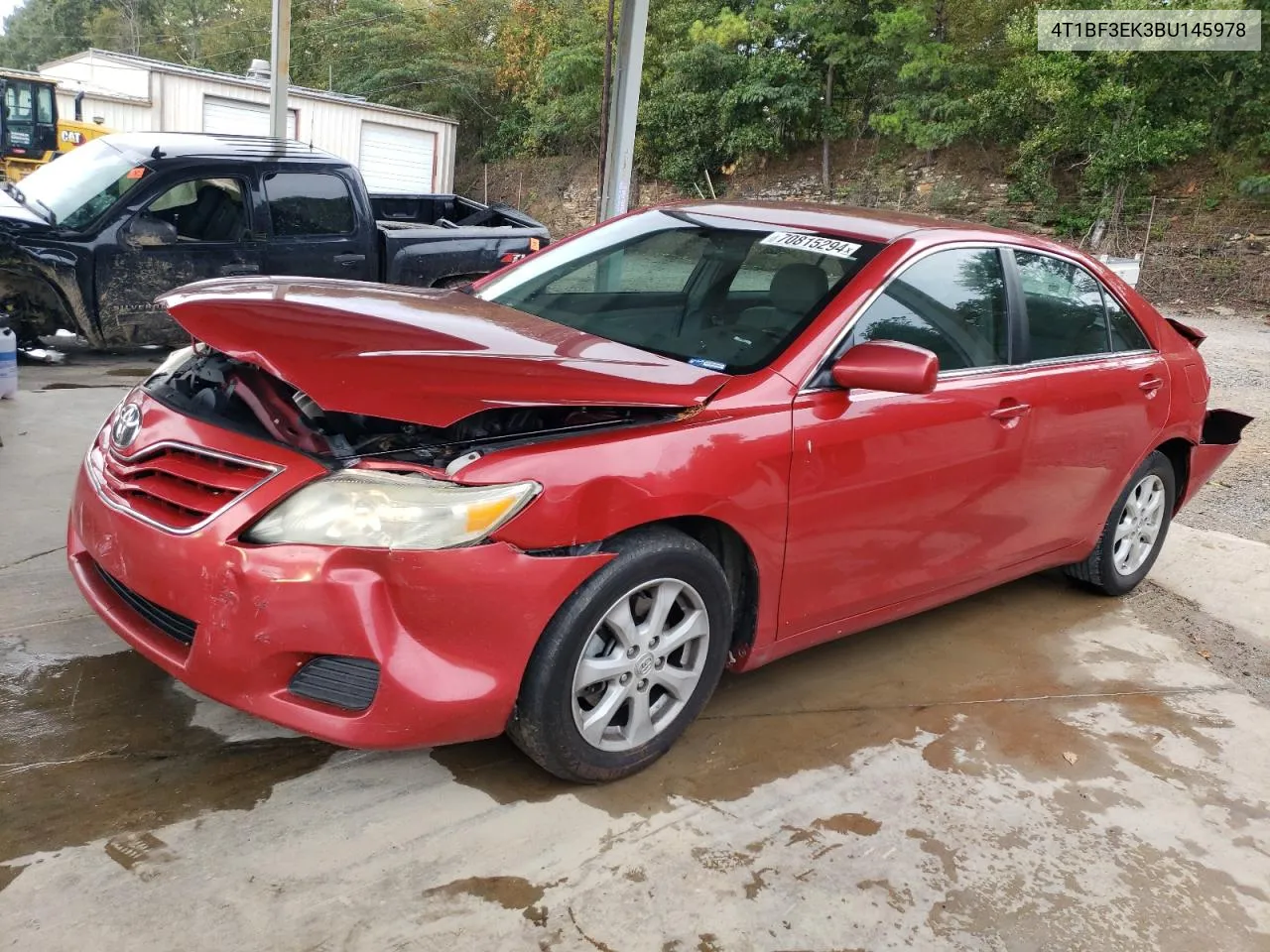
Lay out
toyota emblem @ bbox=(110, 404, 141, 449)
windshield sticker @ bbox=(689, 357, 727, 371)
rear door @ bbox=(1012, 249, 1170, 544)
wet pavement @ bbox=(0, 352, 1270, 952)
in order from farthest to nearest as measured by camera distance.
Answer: rear door @ bbox=(1012, 249, 1170, 544), windshield sticker @ bbox=(689, 357, 727, 371), toyota emblem @ bbox=(110, 404, 141, 449), wet pavement @ bbox=(0, 352, 1270, 952)

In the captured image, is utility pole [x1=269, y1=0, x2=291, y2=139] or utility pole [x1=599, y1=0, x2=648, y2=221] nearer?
utility pole [x1=599, y1=0, x2=648, y2=221]

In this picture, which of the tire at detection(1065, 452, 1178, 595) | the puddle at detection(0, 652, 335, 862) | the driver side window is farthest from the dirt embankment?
the puddle at detection(0, 652, 335, 862)

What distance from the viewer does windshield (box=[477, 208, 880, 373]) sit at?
3180mm

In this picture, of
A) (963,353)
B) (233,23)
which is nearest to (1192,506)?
(963,353)

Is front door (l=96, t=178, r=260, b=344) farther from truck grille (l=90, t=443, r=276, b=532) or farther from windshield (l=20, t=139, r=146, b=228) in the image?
truck grille (l=90, t=443, r=276, b=532)

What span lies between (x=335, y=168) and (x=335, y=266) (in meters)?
0.83

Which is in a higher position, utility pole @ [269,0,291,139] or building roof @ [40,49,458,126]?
building roof @ [40,49,458,126]

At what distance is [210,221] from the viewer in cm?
780

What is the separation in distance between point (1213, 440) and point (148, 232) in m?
6.97

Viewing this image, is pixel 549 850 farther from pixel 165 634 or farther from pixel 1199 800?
pixel 1199 800

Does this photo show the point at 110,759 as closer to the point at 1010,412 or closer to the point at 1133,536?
the point at 1010,412

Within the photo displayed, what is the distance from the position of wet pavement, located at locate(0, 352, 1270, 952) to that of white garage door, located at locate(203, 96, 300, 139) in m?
21.9

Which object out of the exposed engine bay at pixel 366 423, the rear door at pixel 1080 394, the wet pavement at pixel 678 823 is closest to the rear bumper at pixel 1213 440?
the rear door at pixel 1080 394

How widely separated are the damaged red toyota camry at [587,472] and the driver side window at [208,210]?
476 centimetres
